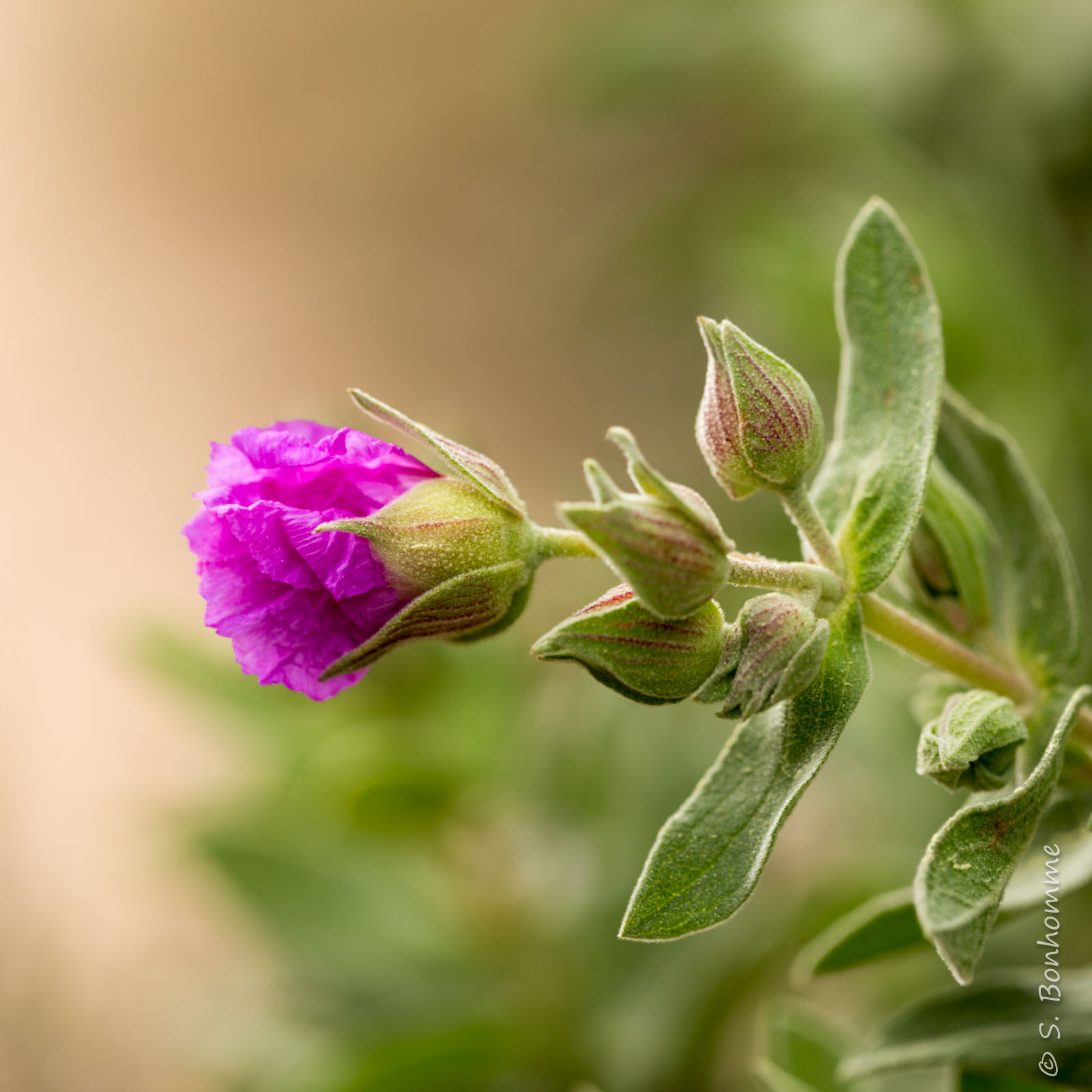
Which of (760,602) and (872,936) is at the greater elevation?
(760,602)

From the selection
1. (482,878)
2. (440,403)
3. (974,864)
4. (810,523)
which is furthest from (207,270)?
(974,864)

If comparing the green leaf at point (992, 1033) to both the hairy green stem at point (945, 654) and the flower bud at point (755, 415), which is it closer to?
the hairy green stem at point (945, 654)

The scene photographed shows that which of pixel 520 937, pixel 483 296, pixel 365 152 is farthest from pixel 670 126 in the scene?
pixel 520 937

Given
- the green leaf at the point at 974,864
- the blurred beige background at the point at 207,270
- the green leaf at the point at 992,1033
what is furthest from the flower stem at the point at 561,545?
the blurred beige background at the point at 207,270

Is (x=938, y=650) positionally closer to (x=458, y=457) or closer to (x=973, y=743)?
(x=973, y=743)

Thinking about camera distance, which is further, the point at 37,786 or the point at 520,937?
the point at 37,786

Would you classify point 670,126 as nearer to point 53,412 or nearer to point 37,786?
point 53,412
